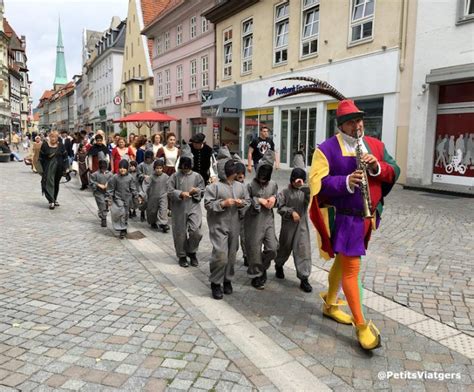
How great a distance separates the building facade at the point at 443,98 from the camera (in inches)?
435

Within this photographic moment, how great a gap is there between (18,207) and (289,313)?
790cm

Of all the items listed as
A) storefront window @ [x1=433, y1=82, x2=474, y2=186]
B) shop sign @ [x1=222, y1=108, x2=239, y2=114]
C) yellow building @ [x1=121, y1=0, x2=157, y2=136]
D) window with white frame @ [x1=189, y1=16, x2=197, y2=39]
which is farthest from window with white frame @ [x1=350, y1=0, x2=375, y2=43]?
yellow building @ [x1=121, y1=0, x2=157, y2=136]

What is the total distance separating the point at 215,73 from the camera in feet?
79.3

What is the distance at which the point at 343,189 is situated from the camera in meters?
3.26

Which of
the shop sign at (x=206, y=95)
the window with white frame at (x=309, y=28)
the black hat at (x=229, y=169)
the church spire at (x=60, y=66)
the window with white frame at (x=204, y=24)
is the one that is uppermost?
the church spire at (x=60, y=66)

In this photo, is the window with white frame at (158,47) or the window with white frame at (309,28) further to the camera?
the window with white frame at (158,47)

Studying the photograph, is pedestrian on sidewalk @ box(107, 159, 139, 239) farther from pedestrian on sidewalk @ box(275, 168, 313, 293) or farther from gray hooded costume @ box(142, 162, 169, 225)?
pedestrian on sidewalk @ box(275, 168, 313, 293)

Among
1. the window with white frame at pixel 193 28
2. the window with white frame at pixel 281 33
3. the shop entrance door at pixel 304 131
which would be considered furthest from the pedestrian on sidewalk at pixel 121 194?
the window with white frame at pixel 193 28

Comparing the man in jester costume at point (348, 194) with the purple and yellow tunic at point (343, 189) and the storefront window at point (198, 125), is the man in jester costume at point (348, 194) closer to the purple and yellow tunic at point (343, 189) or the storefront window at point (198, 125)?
the purple and yellow tunic at point (343, 189)

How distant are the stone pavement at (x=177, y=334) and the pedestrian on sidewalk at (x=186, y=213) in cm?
29

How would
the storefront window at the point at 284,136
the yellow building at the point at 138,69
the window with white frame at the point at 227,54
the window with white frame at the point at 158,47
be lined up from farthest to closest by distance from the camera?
1. the yellow building at the point at 138,69
2. the window with white frame at the point at 158,47
3. the window with white frame at the point at 227,54
4. the storefront window at the point at 284,136

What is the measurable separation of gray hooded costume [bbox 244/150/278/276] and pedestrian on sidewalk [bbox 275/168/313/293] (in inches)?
6.0

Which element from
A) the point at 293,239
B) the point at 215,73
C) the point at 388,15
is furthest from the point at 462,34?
the point at 215,73

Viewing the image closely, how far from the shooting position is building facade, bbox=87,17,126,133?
4778 centimetres
